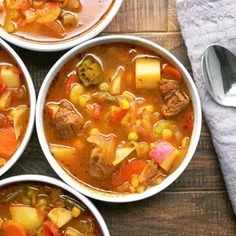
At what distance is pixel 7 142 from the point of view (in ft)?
10.3

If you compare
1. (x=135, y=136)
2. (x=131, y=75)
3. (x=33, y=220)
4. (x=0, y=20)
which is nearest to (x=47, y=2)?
(x=0, y=20)

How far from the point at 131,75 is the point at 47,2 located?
52cm

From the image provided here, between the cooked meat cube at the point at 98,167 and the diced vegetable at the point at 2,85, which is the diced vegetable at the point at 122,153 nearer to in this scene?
the cooked meat cube at the point at 98,167

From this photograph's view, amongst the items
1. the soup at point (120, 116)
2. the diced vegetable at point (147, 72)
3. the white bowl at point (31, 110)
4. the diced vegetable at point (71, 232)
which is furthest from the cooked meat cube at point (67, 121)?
the diced vegetable at point (71, 232)

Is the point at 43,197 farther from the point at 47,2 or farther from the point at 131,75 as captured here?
the point at 47,2

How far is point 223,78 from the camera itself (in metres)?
3.18

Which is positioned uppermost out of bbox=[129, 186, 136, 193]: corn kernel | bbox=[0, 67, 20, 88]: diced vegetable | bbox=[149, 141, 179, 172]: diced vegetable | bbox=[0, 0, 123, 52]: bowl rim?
bbox=[0, 0, 123, 52]: bowl rim

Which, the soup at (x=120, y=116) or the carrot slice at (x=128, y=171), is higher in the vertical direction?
the soup at (x=120, y=116)

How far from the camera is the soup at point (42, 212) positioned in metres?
3.15

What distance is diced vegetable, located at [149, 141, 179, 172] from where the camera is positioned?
123 inches

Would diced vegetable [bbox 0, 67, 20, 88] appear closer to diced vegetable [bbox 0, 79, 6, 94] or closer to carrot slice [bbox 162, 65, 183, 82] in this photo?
diced vegetable [bbox 0, 79, 6, 94]

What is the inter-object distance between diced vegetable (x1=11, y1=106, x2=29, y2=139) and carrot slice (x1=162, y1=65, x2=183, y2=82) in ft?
2.16

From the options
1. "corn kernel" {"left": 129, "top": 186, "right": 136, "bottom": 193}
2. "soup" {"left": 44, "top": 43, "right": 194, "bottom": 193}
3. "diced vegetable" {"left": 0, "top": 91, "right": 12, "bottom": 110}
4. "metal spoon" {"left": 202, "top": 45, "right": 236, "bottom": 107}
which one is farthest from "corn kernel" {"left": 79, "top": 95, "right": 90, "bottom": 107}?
"metal spoon" {"left": 202, "top": 45, "right": 236, "bottom": 107}

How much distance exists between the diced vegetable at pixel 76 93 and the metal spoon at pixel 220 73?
0.57 meters
